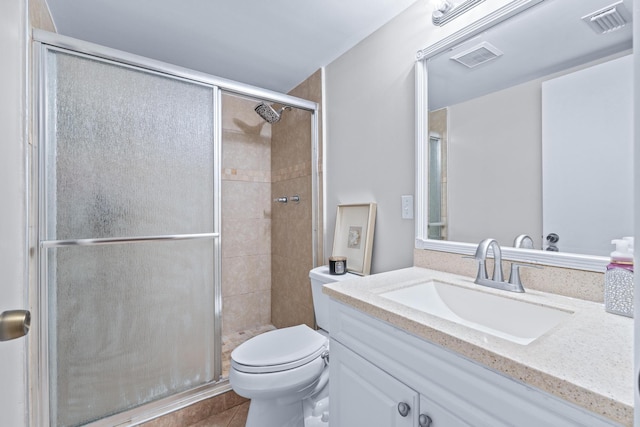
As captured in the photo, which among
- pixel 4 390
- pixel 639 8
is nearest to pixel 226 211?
pixel 4 390

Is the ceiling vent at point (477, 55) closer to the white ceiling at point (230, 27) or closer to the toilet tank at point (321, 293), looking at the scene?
the white ceiling at point (230, 27)

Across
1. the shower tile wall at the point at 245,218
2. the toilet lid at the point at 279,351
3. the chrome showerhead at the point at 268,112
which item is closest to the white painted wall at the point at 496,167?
the toilet lid at the point at 279,351

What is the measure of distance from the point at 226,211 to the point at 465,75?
2.03 metres

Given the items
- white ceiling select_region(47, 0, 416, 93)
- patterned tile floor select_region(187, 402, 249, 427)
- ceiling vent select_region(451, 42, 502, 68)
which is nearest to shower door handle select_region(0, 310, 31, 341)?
patterned tile floor select_region(187, 402, 249, 427)

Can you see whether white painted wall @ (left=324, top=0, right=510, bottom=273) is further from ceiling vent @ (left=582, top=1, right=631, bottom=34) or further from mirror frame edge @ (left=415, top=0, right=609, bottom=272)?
ceiling vent @ (left=582, top=1, right=631, bottom=34)

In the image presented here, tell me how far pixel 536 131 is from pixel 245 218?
2.21 meters

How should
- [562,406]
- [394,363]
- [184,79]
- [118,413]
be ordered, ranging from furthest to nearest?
1. [184,79]
2. [118,413]
3. [394,363]
4. [562,406]

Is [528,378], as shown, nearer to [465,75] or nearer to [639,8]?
[639,8]

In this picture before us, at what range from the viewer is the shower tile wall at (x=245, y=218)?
2.55m

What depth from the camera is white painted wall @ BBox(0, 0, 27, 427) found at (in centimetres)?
56

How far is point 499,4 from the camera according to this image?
43.1 inches

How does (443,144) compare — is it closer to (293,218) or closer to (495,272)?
(495,272)

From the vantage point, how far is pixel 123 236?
4.56ft

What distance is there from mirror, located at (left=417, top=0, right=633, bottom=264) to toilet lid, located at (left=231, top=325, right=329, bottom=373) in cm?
76
